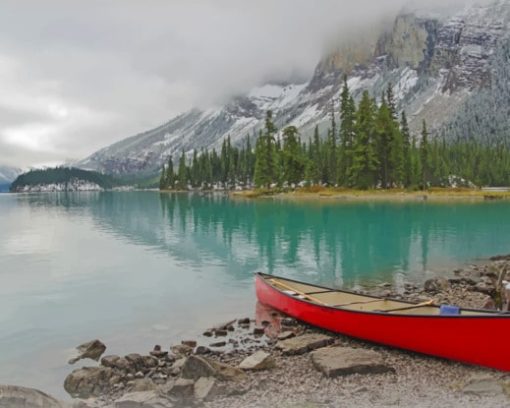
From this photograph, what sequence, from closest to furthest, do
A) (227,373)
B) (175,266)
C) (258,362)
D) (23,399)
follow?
(23,399) → (227,373) → (258,362) → (175,266)

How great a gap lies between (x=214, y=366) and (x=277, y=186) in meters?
119

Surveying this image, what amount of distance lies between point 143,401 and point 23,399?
3.00m

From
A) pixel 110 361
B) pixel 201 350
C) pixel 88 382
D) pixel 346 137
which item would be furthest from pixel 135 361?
pixel 346 137

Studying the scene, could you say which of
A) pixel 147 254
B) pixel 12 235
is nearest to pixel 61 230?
pixel 12 235

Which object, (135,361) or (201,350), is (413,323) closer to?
(201,350)

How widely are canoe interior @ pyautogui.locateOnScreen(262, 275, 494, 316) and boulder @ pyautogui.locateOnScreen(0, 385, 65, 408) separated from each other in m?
10.5

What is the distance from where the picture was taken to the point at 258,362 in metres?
16.5

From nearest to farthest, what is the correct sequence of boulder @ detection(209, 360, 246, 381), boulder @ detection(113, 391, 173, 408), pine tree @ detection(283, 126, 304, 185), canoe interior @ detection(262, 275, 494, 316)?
boulder @ detection(113, 391, 173, 408)
boulder @ detection(209, 360, 246, 381)
canoe interior @ detection(262, 275, 494, 316)
pine tree @ detection(283, 126, 304, 185)

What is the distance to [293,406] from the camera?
1354 cm

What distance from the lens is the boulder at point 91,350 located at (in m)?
19.2

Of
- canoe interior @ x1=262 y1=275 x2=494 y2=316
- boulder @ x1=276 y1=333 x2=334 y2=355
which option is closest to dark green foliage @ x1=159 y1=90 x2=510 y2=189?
canoe interior @ x1=262 y1=275 x2=494 y2=316

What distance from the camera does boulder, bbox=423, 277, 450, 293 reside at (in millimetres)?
27484

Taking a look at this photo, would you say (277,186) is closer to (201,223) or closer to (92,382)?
(201,223)

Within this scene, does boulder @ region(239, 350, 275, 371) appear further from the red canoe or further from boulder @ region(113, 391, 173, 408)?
the red canoe
